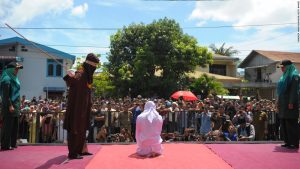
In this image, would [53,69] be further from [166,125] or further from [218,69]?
[166,125]

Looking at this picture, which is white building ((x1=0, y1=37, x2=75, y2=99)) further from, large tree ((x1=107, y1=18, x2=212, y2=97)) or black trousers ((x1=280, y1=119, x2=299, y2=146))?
black trousers ((x1=280, y1=119, x2=299, y2=146))

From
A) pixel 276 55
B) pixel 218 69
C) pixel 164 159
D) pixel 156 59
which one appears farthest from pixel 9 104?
pixel 218 69

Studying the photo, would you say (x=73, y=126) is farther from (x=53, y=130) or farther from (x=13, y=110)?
(x=53, y=130)

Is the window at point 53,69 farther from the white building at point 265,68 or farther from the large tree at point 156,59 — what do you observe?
the white building at point 265,68

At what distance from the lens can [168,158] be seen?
6.35m

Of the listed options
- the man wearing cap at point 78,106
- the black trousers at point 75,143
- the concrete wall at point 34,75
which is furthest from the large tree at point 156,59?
the black trousers at point 75,143

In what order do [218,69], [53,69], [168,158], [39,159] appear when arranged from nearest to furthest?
[39,159], [168,158], [53,69], [218,69]

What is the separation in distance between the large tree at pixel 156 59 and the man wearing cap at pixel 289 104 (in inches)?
662

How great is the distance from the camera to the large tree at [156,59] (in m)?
24.5

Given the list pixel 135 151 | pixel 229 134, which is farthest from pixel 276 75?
pixel 135 151

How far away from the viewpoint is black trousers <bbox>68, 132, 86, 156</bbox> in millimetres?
6199

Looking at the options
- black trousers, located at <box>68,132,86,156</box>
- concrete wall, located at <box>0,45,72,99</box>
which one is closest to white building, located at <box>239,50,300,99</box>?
concrete wall, located at <box>0,45,72,99</box>

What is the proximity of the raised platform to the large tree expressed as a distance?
55.1ft

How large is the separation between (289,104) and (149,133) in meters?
2.87
